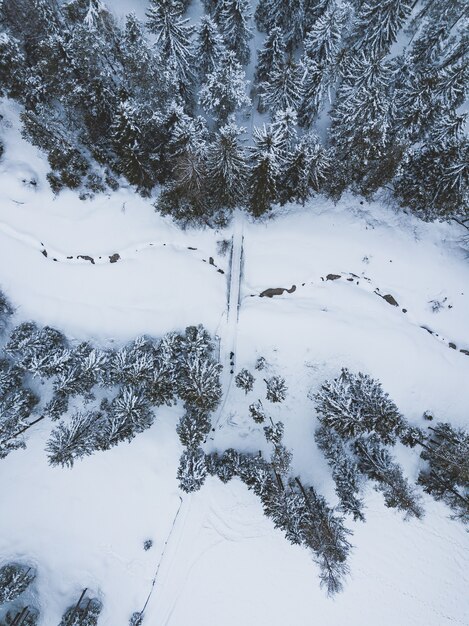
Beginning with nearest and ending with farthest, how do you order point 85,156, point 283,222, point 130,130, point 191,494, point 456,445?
point 130,130 < point 456,445 < point 191,494 < point 85,156 < point 283,222

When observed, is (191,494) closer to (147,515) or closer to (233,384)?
(147,515)

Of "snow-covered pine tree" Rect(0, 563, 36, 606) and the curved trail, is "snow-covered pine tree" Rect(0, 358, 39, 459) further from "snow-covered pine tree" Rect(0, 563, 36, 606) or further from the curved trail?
the curved trail

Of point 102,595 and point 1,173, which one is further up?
point 1,173

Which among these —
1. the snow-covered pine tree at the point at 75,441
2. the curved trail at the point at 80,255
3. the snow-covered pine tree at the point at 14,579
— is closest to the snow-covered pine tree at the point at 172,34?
the curved trail at the point at 80,255

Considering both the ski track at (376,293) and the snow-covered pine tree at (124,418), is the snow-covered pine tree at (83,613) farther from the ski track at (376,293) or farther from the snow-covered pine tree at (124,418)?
the ski track at (376,293)

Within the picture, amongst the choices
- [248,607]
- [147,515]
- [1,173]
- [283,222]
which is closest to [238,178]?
[283,222]

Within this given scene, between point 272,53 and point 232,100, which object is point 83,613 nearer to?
point 232,100

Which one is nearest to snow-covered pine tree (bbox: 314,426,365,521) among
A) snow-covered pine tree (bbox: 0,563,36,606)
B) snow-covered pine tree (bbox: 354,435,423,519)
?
snow-covered pine tree (bbox: 354,435,423,519)
